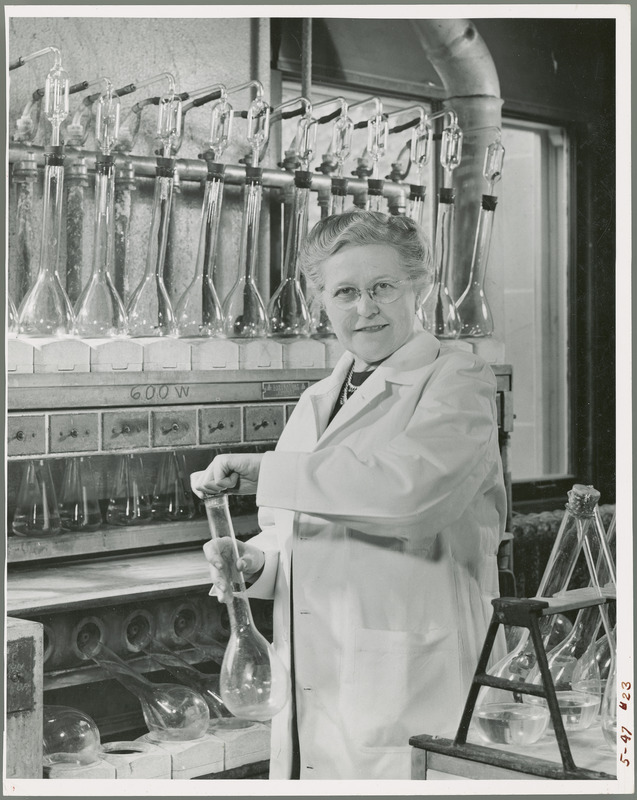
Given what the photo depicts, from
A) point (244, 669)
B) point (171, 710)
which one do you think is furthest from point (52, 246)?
point (244, 669)

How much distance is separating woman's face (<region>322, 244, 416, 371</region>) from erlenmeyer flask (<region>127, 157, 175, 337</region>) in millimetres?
742

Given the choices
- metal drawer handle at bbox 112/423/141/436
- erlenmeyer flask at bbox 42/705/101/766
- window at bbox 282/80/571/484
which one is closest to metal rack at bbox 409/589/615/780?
erlenmeyer flask at bbox 42/705/101/766

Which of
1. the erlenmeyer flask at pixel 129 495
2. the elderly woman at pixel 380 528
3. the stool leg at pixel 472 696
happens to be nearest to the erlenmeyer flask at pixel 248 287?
the erlenmeyer flask at pixel 129 495

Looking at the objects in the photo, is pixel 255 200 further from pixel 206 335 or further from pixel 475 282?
pixel 475 282

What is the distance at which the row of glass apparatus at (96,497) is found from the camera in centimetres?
241

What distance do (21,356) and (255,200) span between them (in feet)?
2.53

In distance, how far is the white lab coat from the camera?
1793mm

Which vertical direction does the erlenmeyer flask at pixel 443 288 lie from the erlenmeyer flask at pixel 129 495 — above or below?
above

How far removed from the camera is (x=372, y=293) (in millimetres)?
1972

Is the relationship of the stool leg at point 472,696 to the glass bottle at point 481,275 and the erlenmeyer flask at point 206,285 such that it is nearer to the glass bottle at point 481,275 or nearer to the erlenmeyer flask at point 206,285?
the erlenmeyer flask at point 206,285

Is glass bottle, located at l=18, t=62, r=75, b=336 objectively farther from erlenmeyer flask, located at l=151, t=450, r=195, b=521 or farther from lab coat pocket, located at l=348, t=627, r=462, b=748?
lab coat pocket, located at l=348, t=627, r=462, b=748

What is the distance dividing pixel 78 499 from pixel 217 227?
2.52 ft

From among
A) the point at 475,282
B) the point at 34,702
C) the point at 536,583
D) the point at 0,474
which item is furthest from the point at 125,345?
the point at 536,583

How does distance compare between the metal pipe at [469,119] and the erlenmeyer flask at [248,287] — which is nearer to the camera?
the erlenmeyer flask at [248,287]
